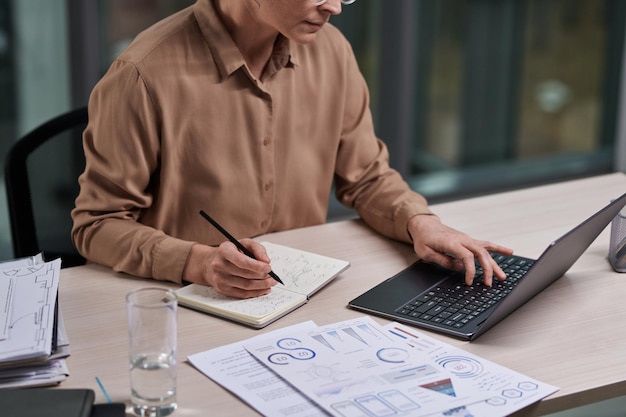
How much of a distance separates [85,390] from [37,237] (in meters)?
0.83

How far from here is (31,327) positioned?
4.11 feet

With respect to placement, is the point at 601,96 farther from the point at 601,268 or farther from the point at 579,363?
the point at 579,363

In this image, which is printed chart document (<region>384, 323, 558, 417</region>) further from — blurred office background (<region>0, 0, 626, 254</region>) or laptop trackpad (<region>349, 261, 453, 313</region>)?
blurred office background (<region>0, 0, 626, 254</region>)

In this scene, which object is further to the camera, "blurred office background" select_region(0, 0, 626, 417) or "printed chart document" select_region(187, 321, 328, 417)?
"blurred office background" select_region(0, 0, 626, 417)

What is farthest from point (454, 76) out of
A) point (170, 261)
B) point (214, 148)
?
point (170, 261)

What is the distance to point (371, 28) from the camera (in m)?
3.61

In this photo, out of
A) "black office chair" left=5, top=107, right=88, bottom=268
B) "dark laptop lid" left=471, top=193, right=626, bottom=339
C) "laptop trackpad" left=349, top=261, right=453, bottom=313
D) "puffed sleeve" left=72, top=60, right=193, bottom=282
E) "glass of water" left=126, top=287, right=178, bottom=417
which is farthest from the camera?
"black office chair" left=5, top=107, right=88, bottom=268

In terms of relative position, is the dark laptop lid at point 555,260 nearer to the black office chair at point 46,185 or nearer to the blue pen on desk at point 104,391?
the blue pen on desk at point 104,391

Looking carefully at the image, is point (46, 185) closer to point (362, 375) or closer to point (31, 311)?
point (31, 311)

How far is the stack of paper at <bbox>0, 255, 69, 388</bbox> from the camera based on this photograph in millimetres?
1192

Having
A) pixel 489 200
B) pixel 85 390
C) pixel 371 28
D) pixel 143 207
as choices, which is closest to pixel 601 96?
pixel 371 28

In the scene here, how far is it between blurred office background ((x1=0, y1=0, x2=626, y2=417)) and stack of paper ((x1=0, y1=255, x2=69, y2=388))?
5.45ft

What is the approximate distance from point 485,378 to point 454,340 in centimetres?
13

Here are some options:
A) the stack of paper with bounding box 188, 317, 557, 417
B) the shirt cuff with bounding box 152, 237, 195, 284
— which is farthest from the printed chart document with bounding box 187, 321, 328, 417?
the shirt cuff with bounding box 152, 237, 195, 284
